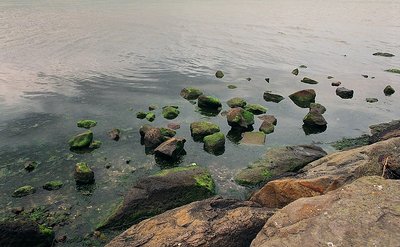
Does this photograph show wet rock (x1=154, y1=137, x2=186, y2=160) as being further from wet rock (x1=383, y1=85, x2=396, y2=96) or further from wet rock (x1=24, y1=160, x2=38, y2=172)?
wet rock (x1=383, y1=85, x2=396, y2=96)

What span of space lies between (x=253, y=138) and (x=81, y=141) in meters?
12.1

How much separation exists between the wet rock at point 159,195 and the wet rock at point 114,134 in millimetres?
7223

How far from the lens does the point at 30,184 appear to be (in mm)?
18266

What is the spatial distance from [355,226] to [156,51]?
47.7 meters

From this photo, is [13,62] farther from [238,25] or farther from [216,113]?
[238,25]

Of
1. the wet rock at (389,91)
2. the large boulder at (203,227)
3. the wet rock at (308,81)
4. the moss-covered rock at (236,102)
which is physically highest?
the large boulder at (203,227)

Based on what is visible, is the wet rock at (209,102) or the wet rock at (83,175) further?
the wet rock at (209,102)

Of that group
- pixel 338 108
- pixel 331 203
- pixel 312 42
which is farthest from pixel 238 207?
pixel 312 42

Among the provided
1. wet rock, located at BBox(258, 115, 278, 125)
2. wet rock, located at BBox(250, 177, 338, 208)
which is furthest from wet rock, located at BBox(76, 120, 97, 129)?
wet rock, located at BBox(250, 177, 338, 208)

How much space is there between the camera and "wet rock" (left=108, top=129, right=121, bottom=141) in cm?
2364

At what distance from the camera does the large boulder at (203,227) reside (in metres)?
11.2

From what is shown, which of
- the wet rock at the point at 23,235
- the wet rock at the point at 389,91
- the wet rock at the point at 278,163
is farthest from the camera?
the wet rock at the point at 389,91

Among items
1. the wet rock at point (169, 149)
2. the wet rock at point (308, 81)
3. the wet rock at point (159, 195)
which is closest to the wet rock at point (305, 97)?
the wet rock at point (308, 81)

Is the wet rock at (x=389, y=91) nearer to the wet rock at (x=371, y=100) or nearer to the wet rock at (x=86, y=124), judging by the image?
the wet rock at (x=371, y=100)
